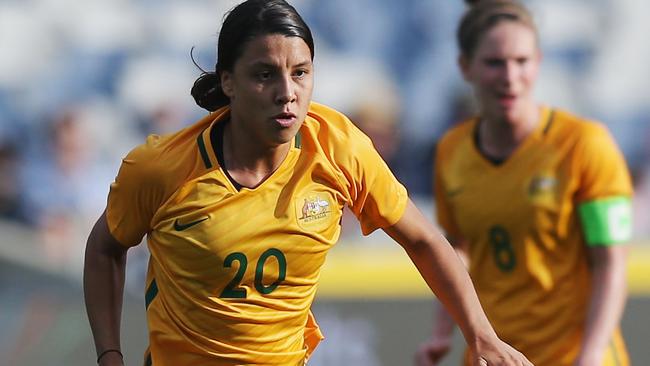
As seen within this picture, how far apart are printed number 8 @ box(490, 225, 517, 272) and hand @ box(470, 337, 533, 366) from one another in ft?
4.51

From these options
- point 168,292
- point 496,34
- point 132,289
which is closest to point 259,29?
point 168,292

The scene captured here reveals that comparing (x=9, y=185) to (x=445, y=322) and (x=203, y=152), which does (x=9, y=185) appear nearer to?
(x=445, y=322)

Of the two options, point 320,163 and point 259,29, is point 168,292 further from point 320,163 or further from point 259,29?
point 259,29

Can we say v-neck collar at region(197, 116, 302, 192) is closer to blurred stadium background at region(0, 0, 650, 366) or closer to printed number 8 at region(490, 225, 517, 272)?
printed number 8 at region(490, 225, 517, 272)

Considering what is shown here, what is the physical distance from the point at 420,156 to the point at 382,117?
0.44 meters

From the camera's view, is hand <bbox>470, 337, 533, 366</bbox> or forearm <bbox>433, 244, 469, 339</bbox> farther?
forearm <bbox>433, 244, 469, 339</bbox>

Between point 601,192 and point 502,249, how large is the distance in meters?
0.46

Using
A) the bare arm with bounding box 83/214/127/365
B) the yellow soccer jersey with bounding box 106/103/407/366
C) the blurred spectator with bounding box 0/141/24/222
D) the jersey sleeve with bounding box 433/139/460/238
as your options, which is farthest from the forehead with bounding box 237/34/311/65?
the blurred spectator with bounding box 0/141/24/222

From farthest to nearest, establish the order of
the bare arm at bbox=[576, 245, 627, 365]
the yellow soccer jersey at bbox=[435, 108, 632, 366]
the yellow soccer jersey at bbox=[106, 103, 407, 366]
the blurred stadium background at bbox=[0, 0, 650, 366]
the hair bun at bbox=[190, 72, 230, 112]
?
the blurred stadium background at bbox=[0, 0, 650, 366]
the yellow soccer jersey at bbox=[435, 108, 632, 366]
the bare arm at bbox=[576, 245, 627, 365]
the hair bun at bbox=[190, 72, 230, 112]
the yellow soccer jersey at bbox=[106, 103, 407, 366]

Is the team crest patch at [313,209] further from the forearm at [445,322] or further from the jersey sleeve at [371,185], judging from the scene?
the forearm at [445,322]

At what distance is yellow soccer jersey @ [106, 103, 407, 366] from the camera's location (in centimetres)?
349

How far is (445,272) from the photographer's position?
3.67 meters

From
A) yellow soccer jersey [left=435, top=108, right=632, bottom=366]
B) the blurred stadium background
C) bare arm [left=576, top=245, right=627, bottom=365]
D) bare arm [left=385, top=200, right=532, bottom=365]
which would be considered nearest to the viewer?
bare arm [left=385, top=200, right=532, bottom=365]

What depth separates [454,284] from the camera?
3.66m
